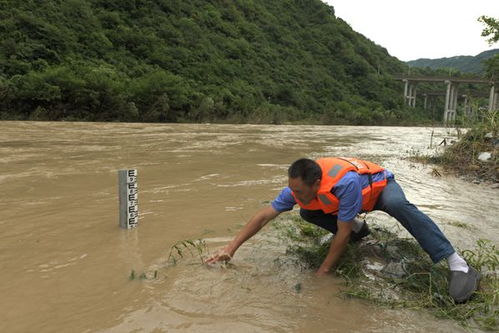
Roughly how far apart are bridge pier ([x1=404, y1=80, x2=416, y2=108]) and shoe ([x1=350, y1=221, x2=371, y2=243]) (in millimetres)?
75969

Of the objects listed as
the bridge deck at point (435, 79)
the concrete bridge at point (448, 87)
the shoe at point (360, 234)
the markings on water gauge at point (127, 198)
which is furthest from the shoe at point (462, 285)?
the bridge deck at point (435, 79)

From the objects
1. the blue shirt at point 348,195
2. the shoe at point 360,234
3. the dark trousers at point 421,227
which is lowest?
the shoe at point 360,234

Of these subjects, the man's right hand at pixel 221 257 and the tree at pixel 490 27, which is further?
the tree at pixel 490 27

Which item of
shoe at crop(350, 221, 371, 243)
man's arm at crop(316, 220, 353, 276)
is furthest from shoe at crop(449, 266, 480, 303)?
shoe at crop(350, 221, 371, 243)

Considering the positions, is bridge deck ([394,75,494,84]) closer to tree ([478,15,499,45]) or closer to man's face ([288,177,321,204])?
tree ([478,15,499,45])

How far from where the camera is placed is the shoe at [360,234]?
354cm

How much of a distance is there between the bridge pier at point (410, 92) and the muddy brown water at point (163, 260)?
238 ft

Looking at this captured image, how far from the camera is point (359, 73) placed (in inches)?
2876

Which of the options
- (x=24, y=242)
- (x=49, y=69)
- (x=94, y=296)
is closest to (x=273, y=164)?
(x=24, y=242)

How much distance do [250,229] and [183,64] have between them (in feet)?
128

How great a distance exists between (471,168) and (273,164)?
382cm

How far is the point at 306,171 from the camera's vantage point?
8.91ft

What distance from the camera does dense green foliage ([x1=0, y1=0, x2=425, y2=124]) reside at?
24.7m

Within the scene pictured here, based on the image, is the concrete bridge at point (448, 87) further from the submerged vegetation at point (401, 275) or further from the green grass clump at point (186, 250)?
the green grass clump at point (186, 250)
